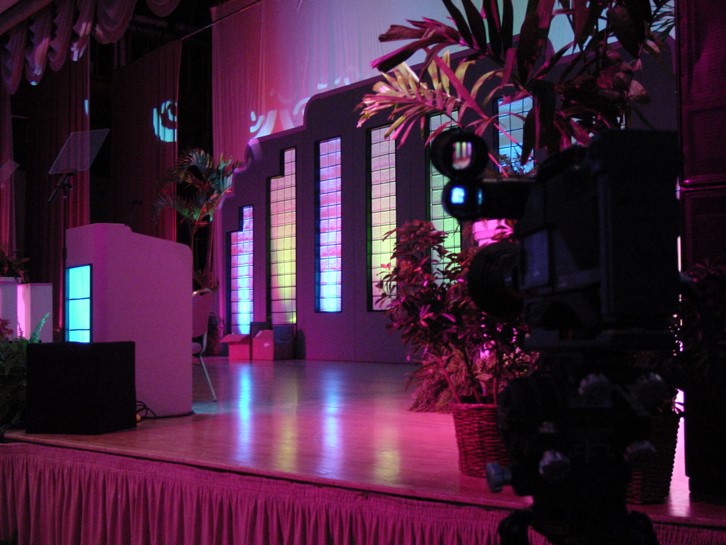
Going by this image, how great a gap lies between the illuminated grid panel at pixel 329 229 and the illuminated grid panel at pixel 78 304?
6.76 m

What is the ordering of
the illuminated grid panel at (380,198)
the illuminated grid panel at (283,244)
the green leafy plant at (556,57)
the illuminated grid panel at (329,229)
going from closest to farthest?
1. the green leafy plant at (556,57)
2. the illuminated grid panel at (380,198)
3. the illuminated grid panel at (329,229)
4. the illuminated grid panel at (283,244)

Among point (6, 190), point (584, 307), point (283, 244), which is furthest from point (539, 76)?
point (6, 190)

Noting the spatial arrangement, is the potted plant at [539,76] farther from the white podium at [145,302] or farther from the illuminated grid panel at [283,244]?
the illuminated grid panel at [283,244]

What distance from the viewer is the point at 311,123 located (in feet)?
38.5

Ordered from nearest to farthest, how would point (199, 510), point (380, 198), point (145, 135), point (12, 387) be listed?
point (199, 510) < point (12, 387) < point (380, 198) < point (145, 135)

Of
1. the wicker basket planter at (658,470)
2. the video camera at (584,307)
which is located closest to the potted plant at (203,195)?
the wicker basket planter at (658,470)

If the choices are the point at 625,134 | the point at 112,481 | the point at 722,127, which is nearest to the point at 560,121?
the point at 722,127

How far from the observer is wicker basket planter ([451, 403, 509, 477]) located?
2664mm

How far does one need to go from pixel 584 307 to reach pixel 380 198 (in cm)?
961

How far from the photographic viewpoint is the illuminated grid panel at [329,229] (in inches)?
444

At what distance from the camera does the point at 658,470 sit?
234 cm

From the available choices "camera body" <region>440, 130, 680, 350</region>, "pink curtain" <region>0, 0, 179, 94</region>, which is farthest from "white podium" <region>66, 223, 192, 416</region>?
"camera body" <region>440, 130, 680, 350</region>

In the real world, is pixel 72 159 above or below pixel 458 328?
above

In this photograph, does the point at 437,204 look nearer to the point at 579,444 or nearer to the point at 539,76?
the point at 539,76
